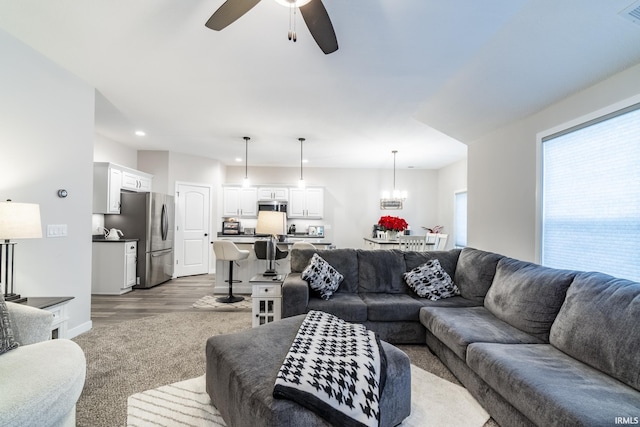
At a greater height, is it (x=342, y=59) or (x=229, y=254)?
(x=342, y=59)

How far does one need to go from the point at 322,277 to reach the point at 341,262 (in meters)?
0.43

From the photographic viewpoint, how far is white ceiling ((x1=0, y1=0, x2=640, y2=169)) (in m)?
2.00

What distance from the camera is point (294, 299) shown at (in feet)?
9.11

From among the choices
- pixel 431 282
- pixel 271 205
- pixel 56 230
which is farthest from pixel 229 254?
pixel 271 205

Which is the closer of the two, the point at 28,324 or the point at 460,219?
the point at 28,324

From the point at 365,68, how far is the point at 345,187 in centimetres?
481

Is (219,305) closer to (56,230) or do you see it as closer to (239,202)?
(56,230)

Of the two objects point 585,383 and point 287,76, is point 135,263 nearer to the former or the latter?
point 287,76

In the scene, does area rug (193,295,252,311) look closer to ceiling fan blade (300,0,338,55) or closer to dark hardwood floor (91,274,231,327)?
dark hardwood floor (91,274,231,327)

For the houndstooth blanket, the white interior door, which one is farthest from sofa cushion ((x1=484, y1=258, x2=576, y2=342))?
the white interior door

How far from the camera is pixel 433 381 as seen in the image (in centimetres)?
216

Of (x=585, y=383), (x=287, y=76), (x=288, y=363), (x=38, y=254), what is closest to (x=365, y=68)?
(x=287, y=76)

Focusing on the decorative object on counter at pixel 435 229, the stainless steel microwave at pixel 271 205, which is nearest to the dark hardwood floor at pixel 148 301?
the stainless steel microwave at pixel 271 205

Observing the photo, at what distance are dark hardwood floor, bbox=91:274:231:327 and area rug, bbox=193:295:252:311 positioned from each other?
118 mm
